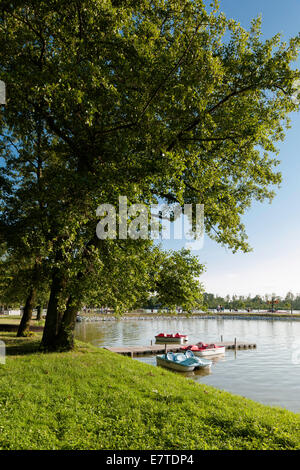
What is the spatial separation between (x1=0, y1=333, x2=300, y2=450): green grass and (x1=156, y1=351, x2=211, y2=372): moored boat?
14723mm

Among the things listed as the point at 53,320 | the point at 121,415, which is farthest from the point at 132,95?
the point at 53,320

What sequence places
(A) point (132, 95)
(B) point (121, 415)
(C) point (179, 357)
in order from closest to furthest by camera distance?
(B) point (121, 415)
(A) point (132, 95)
(C) point (179, 357)

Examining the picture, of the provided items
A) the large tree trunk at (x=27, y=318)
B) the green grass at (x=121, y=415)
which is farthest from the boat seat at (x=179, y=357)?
the green grass at (x=121, y=415)

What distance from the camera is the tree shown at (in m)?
11.5

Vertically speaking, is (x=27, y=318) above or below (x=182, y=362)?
above

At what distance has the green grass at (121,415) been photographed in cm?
748

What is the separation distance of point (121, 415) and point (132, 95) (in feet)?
37.8

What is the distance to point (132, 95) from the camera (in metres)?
12.8

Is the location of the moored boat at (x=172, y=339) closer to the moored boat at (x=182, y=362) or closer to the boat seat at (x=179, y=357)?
the moored boat at (x=182, y=362)

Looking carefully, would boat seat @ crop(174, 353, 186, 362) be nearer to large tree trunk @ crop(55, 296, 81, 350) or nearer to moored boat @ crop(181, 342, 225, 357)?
moored boat @ crop(181, 342, 225, 357)

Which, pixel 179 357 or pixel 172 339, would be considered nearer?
pixel 179 357

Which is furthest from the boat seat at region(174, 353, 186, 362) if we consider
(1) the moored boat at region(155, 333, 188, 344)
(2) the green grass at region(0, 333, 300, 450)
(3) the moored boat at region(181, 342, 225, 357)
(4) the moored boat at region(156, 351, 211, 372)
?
(1) the moored boat at region(155, 333, 188, 344)

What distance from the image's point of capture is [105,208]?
12188 mm

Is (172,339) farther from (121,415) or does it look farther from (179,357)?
(121,415)
